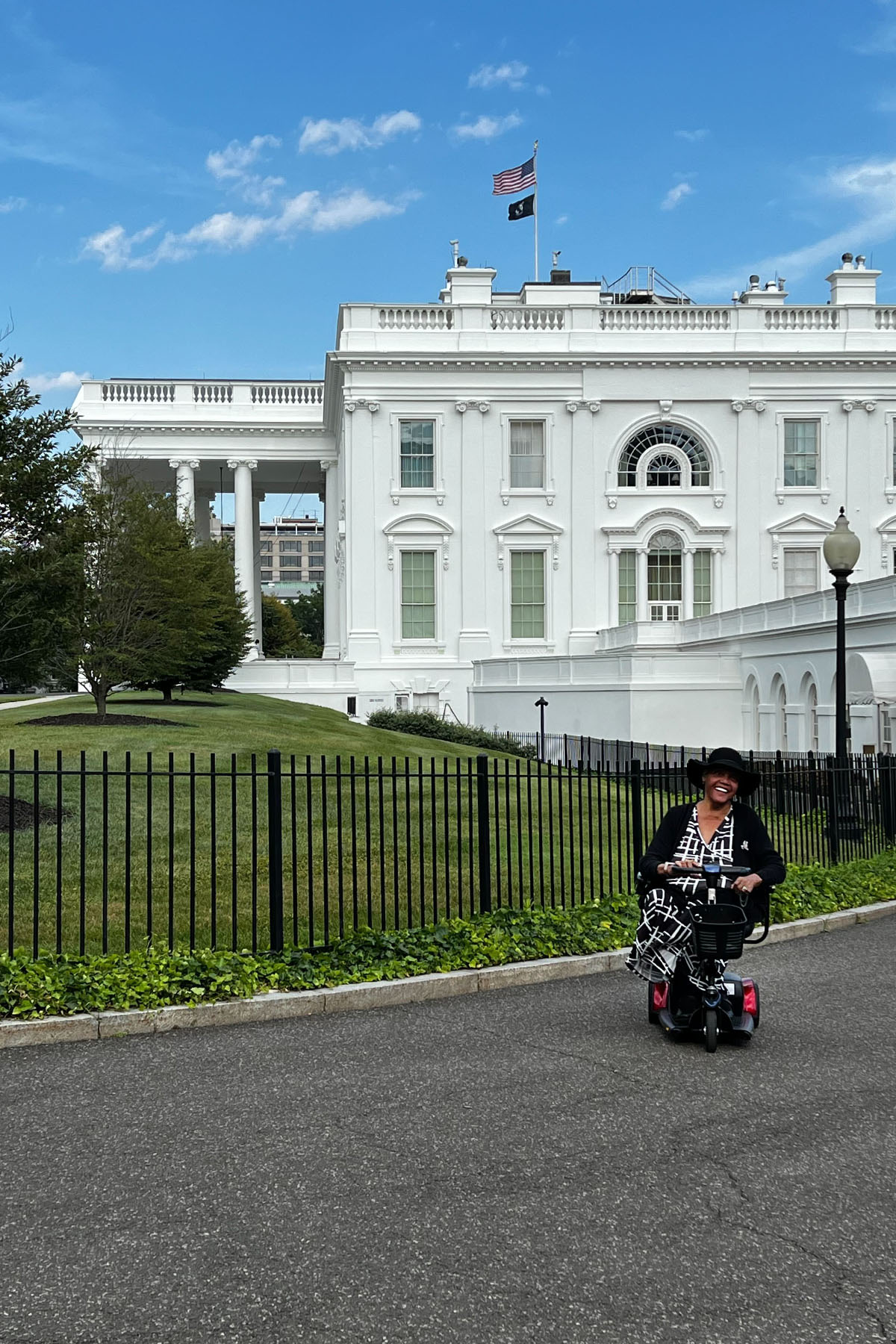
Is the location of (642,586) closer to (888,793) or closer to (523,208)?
(523,208)

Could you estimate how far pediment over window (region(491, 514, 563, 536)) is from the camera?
48.6 meters

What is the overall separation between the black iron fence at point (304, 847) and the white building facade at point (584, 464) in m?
29.0

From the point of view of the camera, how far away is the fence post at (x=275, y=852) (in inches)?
361

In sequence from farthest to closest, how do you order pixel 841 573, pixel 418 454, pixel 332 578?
pixel 332 578, pixel 418 454, pixel 841 573

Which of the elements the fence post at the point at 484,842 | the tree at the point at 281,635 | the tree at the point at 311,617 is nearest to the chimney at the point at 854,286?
the fence post at the point at 484,842

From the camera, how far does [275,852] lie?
9.27 meters

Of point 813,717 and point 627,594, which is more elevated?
point 627,594

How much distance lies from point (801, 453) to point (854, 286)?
714 centimetres

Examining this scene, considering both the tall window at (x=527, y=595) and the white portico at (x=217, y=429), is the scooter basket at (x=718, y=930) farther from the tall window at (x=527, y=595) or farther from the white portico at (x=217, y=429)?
the white portico at (x=217, y=429)

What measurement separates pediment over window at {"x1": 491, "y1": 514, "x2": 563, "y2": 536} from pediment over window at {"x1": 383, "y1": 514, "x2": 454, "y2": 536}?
6.43ft

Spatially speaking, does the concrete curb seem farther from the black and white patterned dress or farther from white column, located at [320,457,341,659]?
white column, located at [320,457,341,659]

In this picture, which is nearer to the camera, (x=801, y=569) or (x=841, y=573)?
(x=841, y=573)

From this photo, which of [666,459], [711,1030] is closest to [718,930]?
[711,1030]

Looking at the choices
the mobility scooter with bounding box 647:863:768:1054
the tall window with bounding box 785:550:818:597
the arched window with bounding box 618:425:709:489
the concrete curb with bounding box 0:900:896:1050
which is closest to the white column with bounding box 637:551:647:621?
the arched window with bounding box 618:425:709:489
